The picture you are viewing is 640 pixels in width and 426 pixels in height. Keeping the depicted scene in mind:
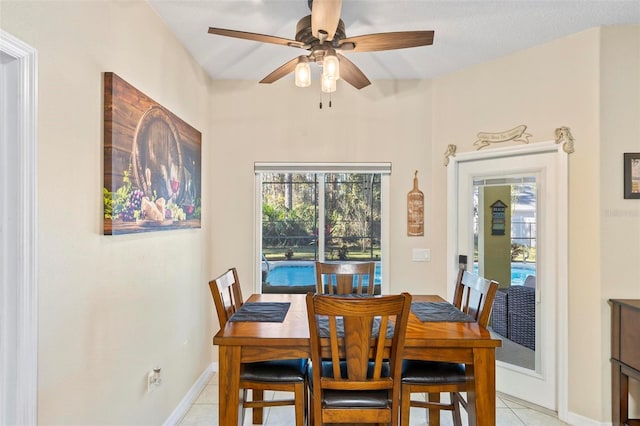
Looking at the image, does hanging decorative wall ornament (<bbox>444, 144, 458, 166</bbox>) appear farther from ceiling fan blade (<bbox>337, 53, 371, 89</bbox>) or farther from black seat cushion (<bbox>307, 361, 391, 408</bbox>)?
black seat cushion (<bbox>307, 361, 391, 408</bbox>)

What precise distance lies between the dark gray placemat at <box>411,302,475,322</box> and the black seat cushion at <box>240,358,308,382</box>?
73 cm

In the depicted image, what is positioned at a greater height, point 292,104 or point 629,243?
point 292,104

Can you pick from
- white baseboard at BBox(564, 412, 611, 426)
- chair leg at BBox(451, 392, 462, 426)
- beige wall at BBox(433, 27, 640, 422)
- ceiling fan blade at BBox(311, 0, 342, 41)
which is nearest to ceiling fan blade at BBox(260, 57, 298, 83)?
ceiling fan blade at BBox(311, 0, 342, 41)

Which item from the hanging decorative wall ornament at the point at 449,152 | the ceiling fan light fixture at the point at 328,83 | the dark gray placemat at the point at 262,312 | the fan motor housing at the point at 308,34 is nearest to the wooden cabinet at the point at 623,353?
the hanging decorative wall ornament at the point at 449,152

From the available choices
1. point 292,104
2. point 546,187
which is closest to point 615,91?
point 546,187

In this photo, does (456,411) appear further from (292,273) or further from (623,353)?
(292,273)

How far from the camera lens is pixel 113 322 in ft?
5.98

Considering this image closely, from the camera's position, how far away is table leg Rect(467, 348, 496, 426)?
5.71 feet

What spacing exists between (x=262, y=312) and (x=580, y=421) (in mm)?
2289

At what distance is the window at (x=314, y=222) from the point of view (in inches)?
139

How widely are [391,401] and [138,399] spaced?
1403mm

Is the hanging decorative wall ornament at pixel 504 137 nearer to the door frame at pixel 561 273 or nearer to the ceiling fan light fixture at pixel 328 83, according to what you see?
the door frame at pixel 561 273

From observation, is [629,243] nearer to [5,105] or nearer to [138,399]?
[138,399]

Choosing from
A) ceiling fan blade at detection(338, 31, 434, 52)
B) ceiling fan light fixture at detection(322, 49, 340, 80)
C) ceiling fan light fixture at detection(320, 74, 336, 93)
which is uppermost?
ceiling fan blade at detection(338, 31, 434, 52)
